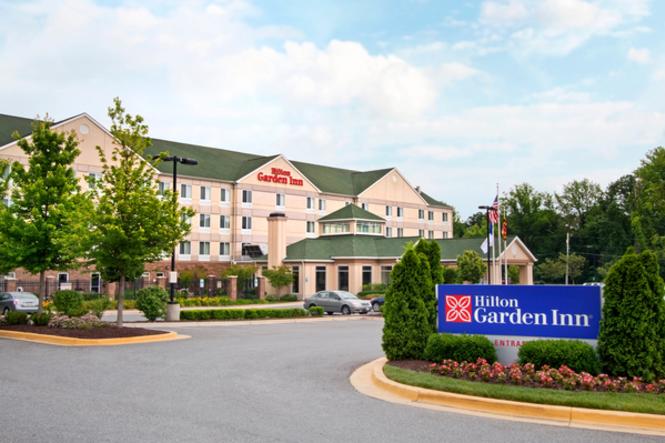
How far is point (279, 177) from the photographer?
212 feet

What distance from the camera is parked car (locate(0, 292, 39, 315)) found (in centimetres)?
3088

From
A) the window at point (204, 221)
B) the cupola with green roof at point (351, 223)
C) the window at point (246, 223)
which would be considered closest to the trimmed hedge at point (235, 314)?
the cupola with green roof at point (351, 223)

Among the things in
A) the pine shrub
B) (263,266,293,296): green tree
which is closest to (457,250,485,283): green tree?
(263,266,293,296): green tree

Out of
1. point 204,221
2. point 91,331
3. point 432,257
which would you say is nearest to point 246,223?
point 204,221

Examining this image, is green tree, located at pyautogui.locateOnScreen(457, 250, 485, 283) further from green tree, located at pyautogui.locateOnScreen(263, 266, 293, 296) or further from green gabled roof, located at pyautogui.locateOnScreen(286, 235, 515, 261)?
green tree, located at pyautogui.locateOnScreen(263, 266, 293, 296)

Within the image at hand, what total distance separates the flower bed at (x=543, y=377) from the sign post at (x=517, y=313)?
98 cm

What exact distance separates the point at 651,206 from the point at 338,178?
34221mm

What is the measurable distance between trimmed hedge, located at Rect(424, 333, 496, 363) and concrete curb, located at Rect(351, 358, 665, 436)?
64.9 inches

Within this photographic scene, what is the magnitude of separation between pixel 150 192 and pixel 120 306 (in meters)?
4.25

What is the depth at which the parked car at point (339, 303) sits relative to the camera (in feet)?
119

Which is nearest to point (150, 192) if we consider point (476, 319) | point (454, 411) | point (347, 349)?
point (347, 349)

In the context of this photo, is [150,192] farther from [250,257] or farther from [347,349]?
[250,257]

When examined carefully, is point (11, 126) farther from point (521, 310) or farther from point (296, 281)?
point (521, 310)

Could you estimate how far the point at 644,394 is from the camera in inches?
397
